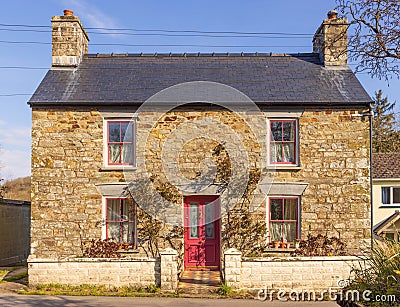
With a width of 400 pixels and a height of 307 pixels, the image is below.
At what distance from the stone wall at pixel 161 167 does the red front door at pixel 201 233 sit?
43.5 inches

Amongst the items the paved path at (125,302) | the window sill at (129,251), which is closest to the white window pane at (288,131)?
the paved path at (125,302)

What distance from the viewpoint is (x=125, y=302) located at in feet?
38.2

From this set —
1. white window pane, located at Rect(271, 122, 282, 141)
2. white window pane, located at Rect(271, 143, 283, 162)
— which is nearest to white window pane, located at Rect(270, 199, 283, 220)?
white window pane, located at Rect(271, 143, 283, 162)

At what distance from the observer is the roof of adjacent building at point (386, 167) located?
26812 mm

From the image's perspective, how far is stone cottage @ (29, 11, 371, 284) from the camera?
50.3 feet

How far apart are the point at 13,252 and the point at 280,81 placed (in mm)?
12999

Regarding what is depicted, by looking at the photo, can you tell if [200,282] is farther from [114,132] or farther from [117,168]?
[114,132]

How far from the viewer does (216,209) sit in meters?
15.8

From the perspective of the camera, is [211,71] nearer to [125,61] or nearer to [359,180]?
[125,61]

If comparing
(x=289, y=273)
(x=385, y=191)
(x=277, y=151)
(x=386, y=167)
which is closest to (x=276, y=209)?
(x=277, y=151)

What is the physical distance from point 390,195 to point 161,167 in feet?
54.1

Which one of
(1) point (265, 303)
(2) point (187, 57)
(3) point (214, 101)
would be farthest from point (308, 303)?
(2) point (187, 57)

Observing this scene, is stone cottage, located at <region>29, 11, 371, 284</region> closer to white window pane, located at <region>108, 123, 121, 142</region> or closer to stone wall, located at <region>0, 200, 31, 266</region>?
white window pane, located at <region>108, 123, 121, 142</region>

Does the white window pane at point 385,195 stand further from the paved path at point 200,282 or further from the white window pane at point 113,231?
the white window pane at point 113,231
